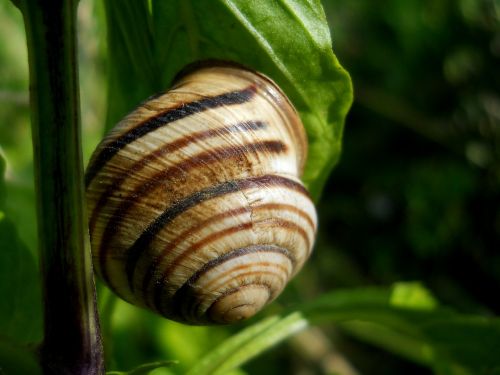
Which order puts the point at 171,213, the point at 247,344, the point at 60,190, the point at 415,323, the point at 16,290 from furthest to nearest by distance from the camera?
the point at 415,323
the point at 247,344
the point at 16,290
the point at 171,213
the point at 60,190

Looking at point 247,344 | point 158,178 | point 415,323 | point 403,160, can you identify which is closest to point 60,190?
point 158,178

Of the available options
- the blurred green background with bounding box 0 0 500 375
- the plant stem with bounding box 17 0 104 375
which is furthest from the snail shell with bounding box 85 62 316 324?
the blurred green background with bounding box 0 0 500 375

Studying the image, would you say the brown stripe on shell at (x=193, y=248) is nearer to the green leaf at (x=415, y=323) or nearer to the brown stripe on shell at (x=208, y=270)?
the brown stripe on shell at (x=208, y=270)

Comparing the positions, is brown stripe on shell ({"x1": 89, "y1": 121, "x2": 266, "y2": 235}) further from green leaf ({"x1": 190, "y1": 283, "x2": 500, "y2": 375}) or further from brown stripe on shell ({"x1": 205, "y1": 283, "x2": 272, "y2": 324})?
green leaf ({"x1": 190, "y1": 283, "x2": 500, "y2": 375})

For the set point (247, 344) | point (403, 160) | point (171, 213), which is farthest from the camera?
point (403, 160)

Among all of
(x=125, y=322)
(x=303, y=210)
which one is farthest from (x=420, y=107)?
(x=303, y=210)

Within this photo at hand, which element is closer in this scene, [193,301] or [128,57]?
[193,301]

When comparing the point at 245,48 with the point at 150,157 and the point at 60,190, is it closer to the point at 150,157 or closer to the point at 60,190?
the point at 150,157
